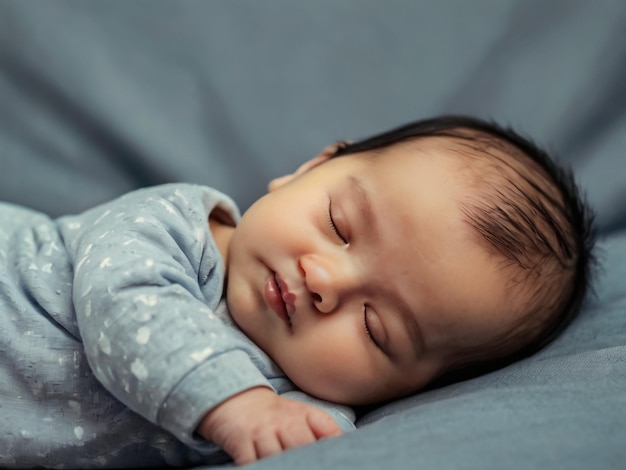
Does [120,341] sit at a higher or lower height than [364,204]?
lower

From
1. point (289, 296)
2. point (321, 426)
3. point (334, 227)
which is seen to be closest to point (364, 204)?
point (334, 227)

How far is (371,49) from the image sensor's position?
5.02 feet

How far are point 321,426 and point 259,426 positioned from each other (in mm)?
71

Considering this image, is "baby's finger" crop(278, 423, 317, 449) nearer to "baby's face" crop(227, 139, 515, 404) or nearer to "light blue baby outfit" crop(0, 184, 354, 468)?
"light blue baby outfit" crop(0, 184, 354, 468)

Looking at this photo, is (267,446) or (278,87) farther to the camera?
(278,87)

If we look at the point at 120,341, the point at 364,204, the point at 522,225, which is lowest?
the point at 120,341

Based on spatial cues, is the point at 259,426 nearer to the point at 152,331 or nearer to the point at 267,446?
the point at 267,446

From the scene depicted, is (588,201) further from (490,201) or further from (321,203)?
(321,203)

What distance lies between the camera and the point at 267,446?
2.72 ft

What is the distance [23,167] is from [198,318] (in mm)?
660

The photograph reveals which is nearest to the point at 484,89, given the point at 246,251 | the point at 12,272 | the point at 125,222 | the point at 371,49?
the point at 371,49

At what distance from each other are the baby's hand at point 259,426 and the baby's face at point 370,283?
0.16 meters

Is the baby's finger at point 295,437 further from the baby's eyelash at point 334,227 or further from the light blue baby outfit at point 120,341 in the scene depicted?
the baby's eyelash at point 334,227

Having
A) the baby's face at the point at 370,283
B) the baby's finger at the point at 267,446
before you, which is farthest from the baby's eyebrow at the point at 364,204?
the baby's finger at the point at 267,446
